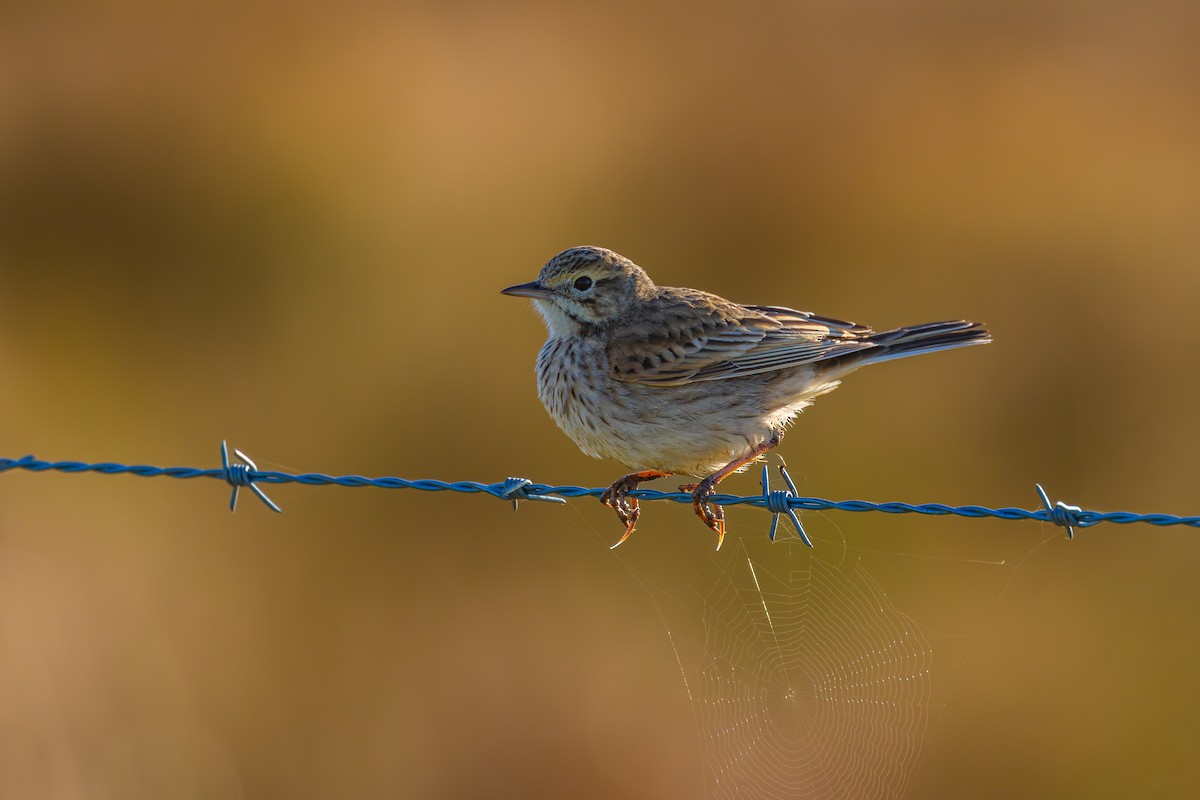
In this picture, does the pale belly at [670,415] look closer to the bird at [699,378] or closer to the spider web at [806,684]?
the bird at [699,378]

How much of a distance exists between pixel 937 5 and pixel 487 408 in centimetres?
935

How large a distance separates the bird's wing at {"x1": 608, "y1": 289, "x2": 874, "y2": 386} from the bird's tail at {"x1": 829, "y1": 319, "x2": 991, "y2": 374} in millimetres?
82

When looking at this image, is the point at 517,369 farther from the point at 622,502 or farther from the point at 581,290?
the point at 622,502

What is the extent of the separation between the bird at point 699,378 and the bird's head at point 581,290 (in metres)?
0.09

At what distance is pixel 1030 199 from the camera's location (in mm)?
13164

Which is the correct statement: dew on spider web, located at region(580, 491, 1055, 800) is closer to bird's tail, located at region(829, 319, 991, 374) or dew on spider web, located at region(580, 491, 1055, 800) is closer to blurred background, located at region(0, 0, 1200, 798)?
blurred background, located at region(0, 0, 1200, 798)

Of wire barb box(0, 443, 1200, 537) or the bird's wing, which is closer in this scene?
wire barb box(0, 443, 1200, 537)

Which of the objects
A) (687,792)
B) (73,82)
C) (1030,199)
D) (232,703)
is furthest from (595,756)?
(73,82)

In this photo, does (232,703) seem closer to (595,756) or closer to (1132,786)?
(595,756)

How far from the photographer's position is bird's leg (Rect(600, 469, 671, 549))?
21.4 ft

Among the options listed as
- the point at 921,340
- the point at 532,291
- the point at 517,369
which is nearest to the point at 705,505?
the point at 921,340

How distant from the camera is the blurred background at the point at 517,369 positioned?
9.11 meters

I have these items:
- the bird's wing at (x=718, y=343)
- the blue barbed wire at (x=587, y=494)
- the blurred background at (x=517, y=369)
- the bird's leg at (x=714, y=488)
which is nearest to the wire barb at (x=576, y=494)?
the blue barbed wire at (x=587, y=494)

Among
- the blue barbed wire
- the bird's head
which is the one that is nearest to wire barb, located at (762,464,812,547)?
the blue barbed wire
